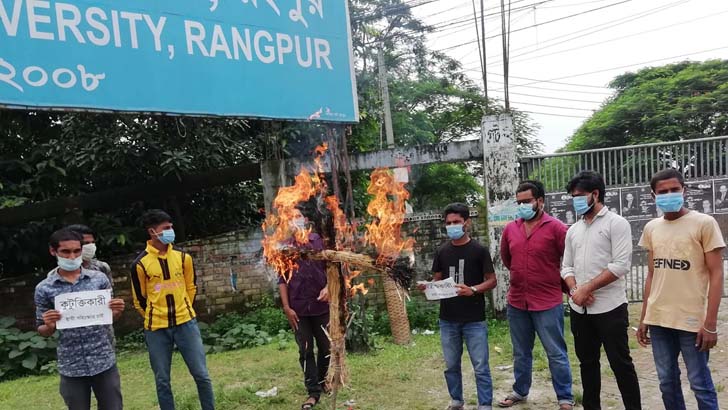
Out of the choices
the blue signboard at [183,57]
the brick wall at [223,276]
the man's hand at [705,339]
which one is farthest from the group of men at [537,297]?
the brick wall at [223,276]

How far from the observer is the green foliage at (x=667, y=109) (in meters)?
20.5

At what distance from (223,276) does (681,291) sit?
294 inches

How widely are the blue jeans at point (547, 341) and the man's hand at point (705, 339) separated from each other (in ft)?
3.62

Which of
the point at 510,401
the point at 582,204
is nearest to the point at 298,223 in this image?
the point at 582,204

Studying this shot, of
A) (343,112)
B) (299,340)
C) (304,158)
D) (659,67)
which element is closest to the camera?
(299,340)

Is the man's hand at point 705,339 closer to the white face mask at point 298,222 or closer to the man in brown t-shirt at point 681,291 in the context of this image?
the man in brown t-shirt at point 681,291

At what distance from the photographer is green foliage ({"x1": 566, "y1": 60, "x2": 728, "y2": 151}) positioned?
67.3ft

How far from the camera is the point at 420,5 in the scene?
41.0 ft

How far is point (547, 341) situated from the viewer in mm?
4254

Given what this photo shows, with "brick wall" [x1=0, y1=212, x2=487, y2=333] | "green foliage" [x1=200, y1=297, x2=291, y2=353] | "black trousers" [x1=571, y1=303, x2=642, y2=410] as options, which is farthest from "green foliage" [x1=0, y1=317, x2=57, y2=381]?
"black trousers" [x1=571, y1=303, x2=642, y2=410]

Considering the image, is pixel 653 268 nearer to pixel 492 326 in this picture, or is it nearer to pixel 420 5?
pixel 492 326

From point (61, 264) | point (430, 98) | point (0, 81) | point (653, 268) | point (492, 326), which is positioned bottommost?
point (492, 326)

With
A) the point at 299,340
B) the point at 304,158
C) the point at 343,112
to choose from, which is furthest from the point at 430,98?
the point at 299,340

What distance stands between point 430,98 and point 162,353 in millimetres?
17055
